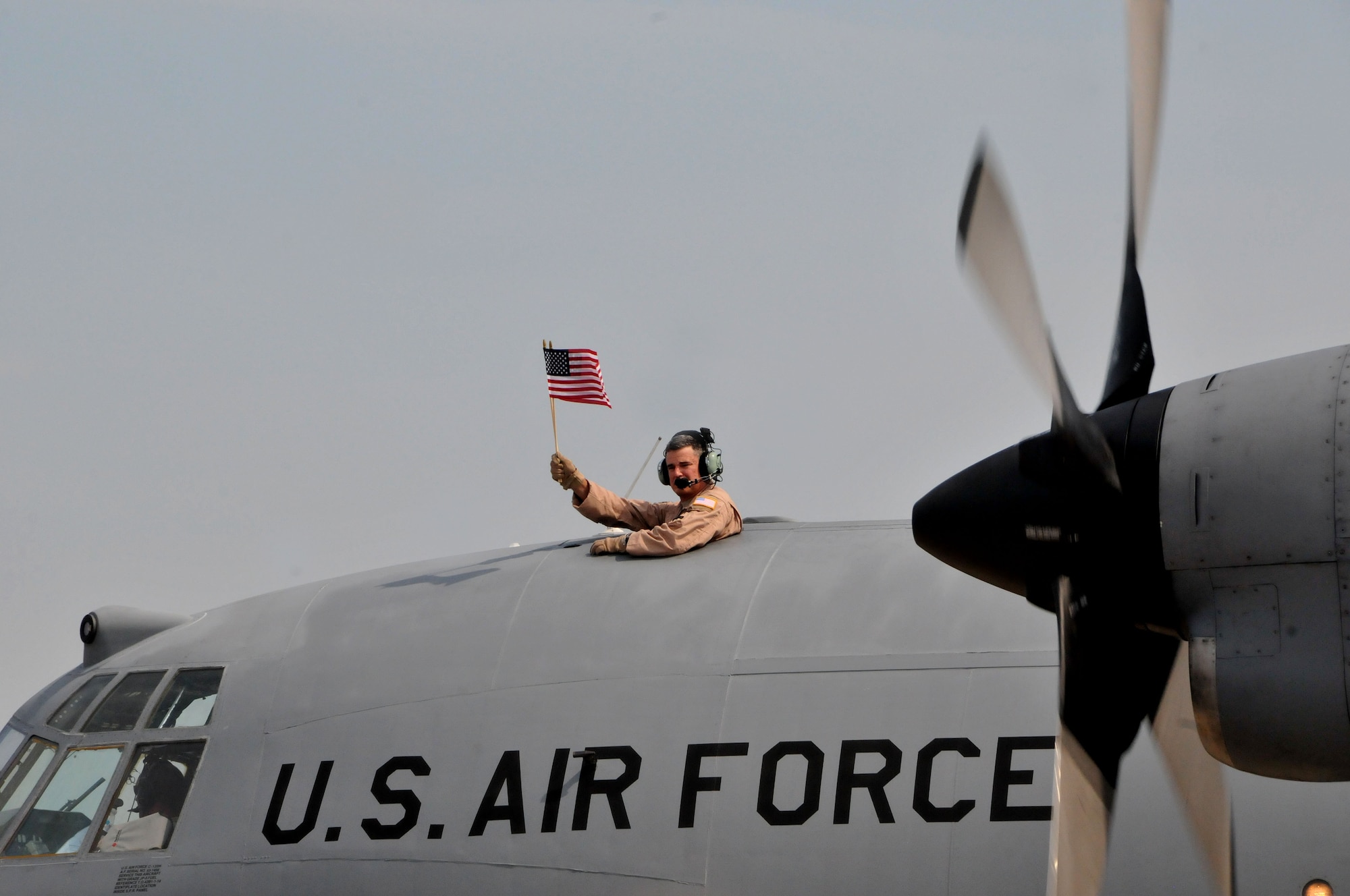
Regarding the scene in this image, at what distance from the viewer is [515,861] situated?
9.44 meters

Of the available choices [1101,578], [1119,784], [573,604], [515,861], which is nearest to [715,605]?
[573,604]

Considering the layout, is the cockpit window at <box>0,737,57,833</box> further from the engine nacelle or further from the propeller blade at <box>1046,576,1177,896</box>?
the engine nacelle

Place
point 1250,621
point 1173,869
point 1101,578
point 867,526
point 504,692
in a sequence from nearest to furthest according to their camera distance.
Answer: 1. point 1250,621
2. point 1101,578
3. point 1173,869
4. point 504,692
5. point 867,526

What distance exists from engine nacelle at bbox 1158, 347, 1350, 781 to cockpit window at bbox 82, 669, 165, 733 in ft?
25.4

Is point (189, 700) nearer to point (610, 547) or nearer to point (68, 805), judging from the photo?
point (68, 805)

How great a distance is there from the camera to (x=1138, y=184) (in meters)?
7.36

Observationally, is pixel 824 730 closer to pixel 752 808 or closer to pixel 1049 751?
pixel 752 808

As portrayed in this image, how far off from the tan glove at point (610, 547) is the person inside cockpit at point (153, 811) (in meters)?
3.37

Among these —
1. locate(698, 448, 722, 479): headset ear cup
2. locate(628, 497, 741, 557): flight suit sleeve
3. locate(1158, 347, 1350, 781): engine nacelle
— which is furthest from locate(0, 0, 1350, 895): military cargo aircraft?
locate(698, 448, 722, 479): headset ear cup

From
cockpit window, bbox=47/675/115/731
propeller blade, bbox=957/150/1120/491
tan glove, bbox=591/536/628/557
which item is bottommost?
cockpit window, bbox=47/675/115/731

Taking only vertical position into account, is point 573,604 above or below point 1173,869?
above

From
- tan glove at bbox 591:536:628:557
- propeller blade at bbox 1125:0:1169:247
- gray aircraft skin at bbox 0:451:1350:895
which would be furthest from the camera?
tan glove at bbox 591:536:628:557

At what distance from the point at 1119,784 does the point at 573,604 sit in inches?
155

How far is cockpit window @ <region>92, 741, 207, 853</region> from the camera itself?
1033cm
